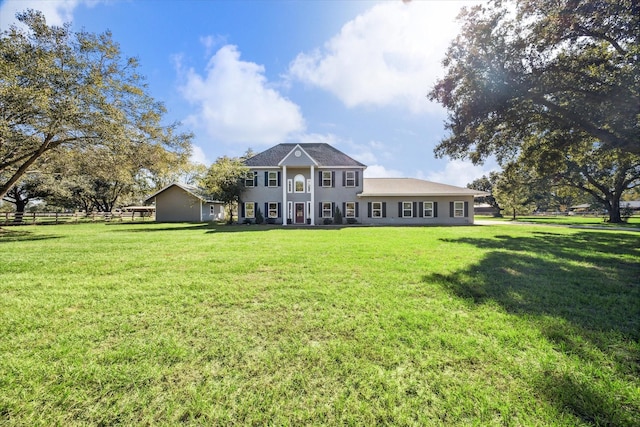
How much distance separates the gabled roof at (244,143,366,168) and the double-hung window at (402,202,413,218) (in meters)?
5.10

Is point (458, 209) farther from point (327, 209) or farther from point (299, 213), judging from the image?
point (299, 213)

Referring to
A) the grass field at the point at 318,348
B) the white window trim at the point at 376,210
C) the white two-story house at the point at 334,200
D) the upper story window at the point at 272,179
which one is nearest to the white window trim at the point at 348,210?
the white two-story house at the point at 334,200

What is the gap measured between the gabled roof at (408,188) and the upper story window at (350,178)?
4.02 feet

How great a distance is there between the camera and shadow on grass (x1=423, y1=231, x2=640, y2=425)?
7.46ft

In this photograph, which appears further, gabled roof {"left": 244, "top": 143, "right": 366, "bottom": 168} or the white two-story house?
gabled roof {"left": 244, "top": 143, "right": 366, "bottom": 168}

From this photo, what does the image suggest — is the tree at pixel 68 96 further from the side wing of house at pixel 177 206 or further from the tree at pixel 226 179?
the side wing of house at pixel 177 206

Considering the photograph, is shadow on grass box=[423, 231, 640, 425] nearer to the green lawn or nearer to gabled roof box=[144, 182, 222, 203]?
the green lawn

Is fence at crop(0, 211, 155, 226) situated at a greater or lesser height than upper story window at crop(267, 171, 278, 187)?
lesser

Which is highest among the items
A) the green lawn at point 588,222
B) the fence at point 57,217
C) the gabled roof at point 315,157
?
the gabled roof at point 315,157

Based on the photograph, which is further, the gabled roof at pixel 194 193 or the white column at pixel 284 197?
the gabled roof at pixel 194 193

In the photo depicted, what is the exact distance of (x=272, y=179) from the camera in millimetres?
24172

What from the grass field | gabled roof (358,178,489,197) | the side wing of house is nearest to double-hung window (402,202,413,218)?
gabled roof (358,178,489,197)

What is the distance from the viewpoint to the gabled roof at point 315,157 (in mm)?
24219

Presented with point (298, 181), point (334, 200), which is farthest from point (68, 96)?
point (334, 200)
